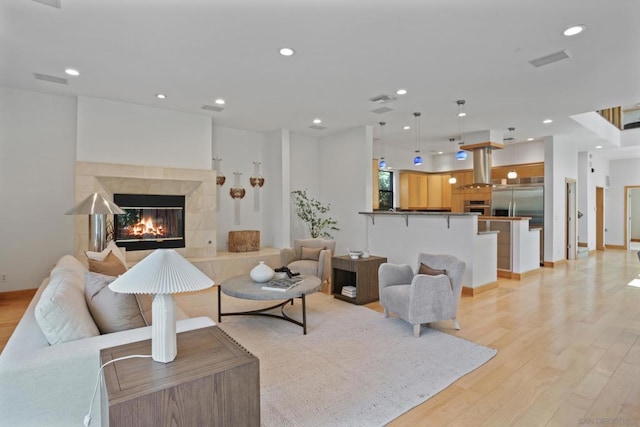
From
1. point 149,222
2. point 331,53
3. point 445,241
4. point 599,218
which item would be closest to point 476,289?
point 445,241

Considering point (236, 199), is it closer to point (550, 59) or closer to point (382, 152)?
point (382, 152)

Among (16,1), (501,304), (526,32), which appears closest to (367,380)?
(501,304)

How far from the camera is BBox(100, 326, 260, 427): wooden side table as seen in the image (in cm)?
131

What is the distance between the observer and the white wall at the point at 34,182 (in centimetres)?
478

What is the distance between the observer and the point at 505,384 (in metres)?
2.57

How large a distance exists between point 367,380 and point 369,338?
853 mm

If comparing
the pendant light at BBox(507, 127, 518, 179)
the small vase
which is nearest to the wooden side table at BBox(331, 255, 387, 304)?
the small vase

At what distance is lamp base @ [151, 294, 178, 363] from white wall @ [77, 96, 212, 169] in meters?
4.62

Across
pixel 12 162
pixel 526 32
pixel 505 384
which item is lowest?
pixel 505 384

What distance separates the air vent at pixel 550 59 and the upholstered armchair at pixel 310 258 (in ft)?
11.7

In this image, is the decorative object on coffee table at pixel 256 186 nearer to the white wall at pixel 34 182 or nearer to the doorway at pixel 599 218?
the white wall at pixel 34 182

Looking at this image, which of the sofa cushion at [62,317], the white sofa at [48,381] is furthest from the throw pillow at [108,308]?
the white sofa at [48,381]

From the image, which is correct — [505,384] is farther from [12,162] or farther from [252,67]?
[12,162]

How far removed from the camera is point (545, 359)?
9.82 ft
